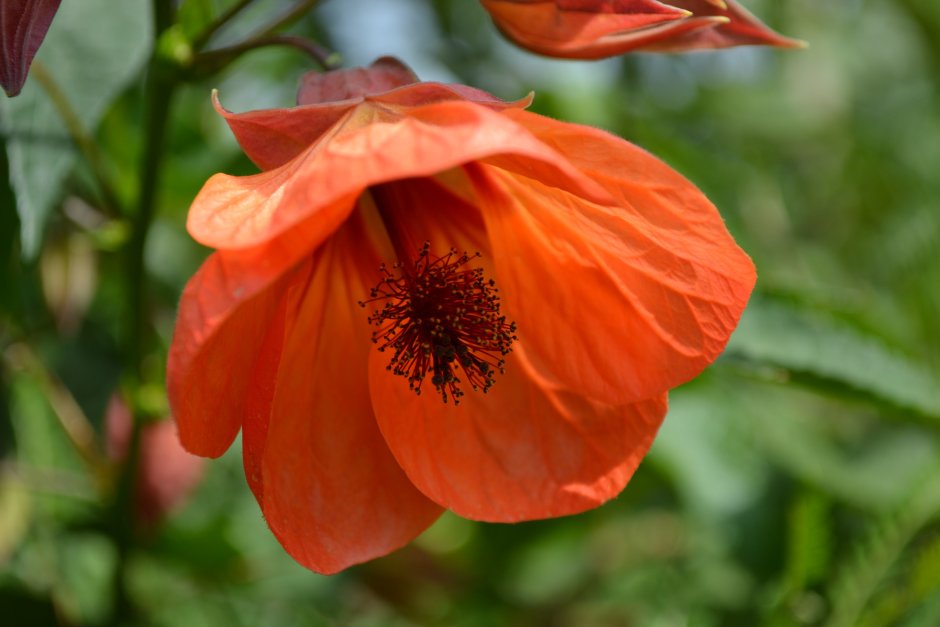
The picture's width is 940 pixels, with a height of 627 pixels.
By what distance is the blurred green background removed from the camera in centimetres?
104

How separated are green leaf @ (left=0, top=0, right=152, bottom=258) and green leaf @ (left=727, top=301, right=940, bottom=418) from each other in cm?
63

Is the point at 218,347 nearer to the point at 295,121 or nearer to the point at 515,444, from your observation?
the point at 295,121

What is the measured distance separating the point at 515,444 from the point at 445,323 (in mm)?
118

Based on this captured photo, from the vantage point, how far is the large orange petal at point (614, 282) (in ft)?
2.79

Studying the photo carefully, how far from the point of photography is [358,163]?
678 millimetres

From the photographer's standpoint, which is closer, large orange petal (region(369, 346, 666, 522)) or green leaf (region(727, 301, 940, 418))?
large orange petal (region(369, 346, 666, 522))

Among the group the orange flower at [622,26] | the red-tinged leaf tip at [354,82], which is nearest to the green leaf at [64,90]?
the red-tinged leaf tip at [354,82]

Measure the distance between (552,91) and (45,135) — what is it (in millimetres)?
838

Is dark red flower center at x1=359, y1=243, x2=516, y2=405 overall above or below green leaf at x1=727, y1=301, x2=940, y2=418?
above

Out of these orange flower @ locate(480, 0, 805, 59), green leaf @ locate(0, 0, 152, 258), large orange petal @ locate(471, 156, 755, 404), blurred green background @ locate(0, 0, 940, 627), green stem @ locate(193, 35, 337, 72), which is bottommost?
blurred green background @ locate(0, 0, 940, 627)

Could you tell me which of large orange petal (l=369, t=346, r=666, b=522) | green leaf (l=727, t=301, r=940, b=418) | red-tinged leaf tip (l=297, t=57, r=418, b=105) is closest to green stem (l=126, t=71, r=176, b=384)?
red-tinged leaf tip (l=297, t=57, r=418, b=105)

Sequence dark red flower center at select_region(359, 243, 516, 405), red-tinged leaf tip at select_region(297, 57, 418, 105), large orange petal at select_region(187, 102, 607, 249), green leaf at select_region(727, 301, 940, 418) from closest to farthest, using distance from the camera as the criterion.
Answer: large orange petal at select_region(187, 102, 607, 249)
red-tinged leaf tip at select_region(297, 57, 418, 105)
dark red flower center at select_region(359, 243, 516, 405)
green leaf at select_region(727, 301, 940, 418)

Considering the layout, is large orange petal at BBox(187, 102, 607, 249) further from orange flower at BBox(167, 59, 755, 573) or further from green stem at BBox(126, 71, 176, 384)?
green stem at BBox(126, 71, 176, 384)

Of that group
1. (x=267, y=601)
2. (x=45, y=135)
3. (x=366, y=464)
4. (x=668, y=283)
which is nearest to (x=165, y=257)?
(x=267, y=601)
